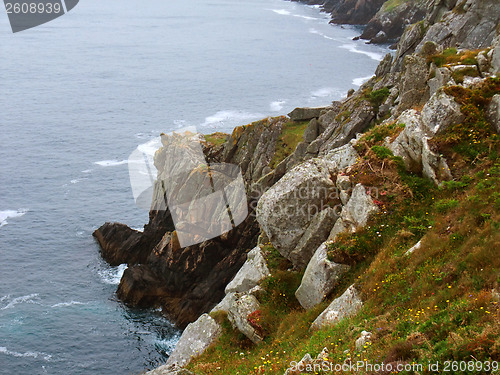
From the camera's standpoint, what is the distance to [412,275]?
1942 cm

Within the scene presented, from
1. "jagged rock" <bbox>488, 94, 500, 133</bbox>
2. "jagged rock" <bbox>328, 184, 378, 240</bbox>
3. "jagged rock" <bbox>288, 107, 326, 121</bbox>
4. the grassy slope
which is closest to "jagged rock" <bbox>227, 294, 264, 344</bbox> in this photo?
the grassy slope

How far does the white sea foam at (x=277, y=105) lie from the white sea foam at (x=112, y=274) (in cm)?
5772

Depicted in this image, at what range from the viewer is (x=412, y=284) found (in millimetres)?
18984

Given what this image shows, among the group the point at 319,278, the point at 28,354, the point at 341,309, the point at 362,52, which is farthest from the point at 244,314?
the point at 362,52

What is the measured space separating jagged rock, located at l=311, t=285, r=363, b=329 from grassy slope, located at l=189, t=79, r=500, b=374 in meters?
A: 0.48

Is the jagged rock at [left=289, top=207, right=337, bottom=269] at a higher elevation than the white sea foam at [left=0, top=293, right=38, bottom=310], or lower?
higher

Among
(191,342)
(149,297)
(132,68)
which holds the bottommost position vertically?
(132,68)

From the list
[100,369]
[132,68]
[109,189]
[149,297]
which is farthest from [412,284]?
[132,68]

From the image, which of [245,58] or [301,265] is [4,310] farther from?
[245,58]

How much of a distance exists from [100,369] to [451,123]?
37.0 meters

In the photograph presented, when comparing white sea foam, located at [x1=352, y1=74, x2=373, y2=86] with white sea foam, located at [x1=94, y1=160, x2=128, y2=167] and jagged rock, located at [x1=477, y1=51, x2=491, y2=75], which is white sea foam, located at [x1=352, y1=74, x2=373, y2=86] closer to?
white sea foam, located at [x1=94, y1=160, x2=128, y2=167]

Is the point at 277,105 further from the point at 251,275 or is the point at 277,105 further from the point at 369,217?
the point at 369,217

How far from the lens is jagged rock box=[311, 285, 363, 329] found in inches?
787

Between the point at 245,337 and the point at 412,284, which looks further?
the point at 245,337
